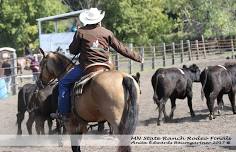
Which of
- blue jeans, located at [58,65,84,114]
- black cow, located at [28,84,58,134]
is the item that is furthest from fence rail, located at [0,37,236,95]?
blue jeans, located at [58,65,84,114]

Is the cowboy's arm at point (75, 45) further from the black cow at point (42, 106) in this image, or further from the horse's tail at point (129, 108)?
the black cow at point (42, 106)

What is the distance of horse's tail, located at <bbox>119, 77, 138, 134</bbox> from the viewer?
6.54 meters

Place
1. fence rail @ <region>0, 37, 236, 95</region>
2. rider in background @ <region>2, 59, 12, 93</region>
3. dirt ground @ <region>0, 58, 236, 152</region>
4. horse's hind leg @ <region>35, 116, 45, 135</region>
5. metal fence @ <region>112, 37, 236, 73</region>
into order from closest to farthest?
dirt ground @ <region>0, 58, 236, 152</region> → horse's hind leg @ <region>35, 116, 45, 135</region> → rider in background @ <region>2, 59, 12, 93</region> → fence rail @ <region>0, 37, 236, 95</region> → metal fence @ <region>112, 37, 236, 73</region>

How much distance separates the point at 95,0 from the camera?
160ft

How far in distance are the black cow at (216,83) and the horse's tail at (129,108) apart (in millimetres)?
5420

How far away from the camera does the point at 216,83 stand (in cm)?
1177

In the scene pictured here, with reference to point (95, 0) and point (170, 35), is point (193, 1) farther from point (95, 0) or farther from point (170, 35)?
point (95, 0)

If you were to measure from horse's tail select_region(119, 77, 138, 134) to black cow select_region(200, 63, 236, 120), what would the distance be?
5.42m

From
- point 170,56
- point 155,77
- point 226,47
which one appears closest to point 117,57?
point 170,56

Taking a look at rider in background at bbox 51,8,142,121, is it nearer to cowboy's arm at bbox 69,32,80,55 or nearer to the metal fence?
cowboy's arm at bbox 69,32,80,55

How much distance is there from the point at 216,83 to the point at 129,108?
18.6 ft

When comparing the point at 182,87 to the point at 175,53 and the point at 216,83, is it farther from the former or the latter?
the point at 175,53

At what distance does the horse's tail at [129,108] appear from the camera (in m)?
6.54

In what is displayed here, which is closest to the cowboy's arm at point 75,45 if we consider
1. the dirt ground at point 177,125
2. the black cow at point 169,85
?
the dirt ground at point 177,125
